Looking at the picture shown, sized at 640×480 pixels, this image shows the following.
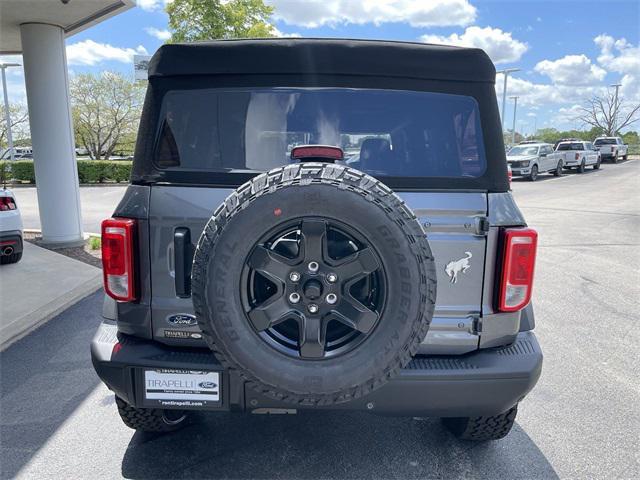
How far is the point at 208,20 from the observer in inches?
724

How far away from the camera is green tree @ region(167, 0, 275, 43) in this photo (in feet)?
60.3

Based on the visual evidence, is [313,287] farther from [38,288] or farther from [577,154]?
[577,154]

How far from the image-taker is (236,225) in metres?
1.94

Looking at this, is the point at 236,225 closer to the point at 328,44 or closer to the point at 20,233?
the point at 328,44

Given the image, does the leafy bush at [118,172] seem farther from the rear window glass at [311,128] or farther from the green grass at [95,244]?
the rear window glass at [311,128]

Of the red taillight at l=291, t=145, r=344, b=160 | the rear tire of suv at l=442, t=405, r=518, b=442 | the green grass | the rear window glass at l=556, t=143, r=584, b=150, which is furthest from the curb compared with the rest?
the rear window glass at l=556, t=143, r=584, b=150

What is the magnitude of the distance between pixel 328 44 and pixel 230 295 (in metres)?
1.27

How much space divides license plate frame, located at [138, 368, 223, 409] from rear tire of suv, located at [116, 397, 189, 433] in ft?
1.50

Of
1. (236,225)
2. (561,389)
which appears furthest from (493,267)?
(561,389)

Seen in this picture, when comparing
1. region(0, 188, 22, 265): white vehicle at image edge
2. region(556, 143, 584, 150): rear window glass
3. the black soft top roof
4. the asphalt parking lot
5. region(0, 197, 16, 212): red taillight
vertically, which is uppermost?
the black soft top roof

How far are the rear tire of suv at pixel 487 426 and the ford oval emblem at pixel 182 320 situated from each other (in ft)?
5.37

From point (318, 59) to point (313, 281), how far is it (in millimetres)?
1072

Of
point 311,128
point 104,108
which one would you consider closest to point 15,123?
point 104,108

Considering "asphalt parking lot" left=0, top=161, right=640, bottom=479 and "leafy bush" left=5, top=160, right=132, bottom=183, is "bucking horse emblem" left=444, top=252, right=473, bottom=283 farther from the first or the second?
"leafy bush" left=5, top=160, right=132, bottom=183
